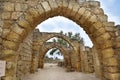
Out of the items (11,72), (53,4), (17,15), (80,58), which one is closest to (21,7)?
(17,15)

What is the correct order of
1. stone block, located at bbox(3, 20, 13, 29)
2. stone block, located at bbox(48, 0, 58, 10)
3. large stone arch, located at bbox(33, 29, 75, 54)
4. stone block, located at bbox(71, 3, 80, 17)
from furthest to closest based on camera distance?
large stone arch, located at bbox(33, 29, 75, 54)
stone block, located at bbox(71, 3, 80, 17)
stone block, located at bbox(48, 0, 58, 10)
stone block, located at bbox(3, 20, 13, 29)

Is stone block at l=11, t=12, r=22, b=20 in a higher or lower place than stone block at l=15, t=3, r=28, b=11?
lower

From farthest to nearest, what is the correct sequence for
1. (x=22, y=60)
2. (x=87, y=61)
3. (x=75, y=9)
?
(x=87, y=61)
(x=22, y=60)
(x=75, y=9)

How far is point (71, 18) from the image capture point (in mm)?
4582

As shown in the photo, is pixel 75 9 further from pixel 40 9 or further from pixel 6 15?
pixel 6 15

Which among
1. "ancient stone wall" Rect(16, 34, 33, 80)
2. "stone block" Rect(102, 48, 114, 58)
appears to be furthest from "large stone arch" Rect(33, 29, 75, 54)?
"stone block" Rect(102, 48, 114, 58)

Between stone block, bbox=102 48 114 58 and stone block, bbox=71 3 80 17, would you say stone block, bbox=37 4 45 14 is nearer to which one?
stone block, bbox=71 3 80 17

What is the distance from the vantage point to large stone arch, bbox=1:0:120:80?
3.85 metres

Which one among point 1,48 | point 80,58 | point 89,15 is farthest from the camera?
point 80,58

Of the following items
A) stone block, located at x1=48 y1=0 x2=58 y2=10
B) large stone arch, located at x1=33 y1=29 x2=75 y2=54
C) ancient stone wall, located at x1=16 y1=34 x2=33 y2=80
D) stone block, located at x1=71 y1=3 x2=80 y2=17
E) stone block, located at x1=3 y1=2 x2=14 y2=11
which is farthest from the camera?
large stone arch, located at x1=33 y1=29 x2=75 y2=54

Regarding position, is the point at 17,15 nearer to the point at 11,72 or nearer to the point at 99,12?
the point at 11,72

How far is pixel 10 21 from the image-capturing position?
3.94 meters

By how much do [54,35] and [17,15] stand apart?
10.6 m

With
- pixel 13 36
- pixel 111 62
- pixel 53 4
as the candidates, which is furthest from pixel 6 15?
pixel 111 62
